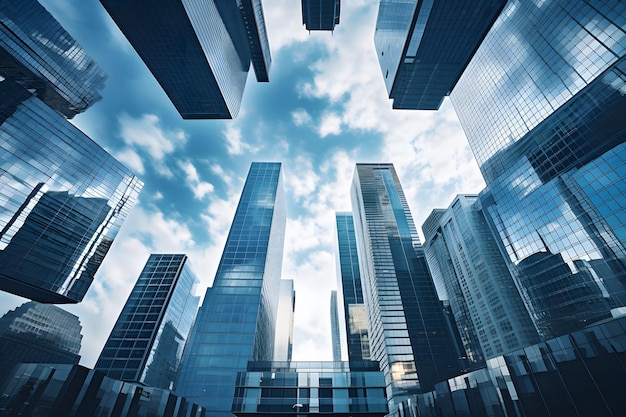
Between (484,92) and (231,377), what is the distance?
108m

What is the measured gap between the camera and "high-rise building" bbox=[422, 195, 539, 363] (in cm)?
8656

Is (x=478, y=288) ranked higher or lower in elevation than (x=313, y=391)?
higher

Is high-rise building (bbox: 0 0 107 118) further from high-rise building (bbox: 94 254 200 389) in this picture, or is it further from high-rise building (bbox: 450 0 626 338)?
high-rise building (bbox: 450 0 626 338)

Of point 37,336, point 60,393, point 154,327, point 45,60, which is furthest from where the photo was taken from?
point 37,336

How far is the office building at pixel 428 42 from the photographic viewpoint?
59.3 meters

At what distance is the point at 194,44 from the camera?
241 ft

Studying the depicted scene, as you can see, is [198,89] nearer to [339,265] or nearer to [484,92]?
[484,92]

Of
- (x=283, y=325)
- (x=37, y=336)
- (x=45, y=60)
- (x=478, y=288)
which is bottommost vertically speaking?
(x=37, y=336)

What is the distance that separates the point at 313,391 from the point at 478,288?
8151cm

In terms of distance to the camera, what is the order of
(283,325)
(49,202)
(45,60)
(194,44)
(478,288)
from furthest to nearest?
(283,325) < (478,288) < (45,60) < (194,44) < (49,202)

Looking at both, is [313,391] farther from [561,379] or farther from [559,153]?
[559,153]

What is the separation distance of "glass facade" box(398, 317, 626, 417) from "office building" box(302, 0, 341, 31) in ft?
370

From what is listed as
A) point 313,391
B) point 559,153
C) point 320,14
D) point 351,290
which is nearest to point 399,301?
point 313,391

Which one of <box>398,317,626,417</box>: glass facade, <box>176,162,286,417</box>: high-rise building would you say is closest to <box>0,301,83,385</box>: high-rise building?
<box>176,162,286,417</box>: high-rise building
